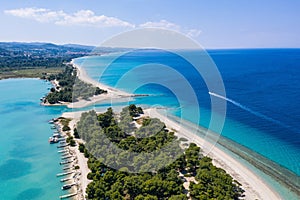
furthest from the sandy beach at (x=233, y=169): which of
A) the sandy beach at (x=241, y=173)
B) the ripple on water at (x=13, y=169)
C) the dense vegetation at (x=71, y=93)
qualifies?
the dense vegetation at (x=71, y=93)

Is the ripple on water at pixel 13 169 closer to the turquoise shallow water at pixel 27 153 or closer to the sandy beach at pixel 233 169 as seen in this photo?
the turquoise shallow water at pixel 27 153

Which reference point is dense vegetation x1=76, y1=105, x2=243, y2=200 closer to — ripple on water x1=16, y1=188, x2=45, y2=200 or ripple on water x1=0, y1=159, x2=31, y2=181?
ripple on water x1=16, y1=188, x2=45, y2=200

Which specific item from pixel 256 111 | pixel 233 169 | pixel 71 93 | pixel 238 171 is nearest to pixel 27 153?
pixel 233 169

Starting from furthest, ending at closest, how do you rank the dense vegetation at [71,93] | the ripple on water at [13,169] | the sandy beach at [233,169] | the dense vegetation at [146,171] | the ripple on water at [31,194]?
the dense vegetation at [71,93] → the ripple on water at [13,169] → the ripple on water at [31,194] → the sandy beach at [233,169] → the dense vegetation at [146,171]

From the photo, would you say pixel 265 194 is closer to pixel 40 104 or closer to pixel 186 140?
pixel 186 140


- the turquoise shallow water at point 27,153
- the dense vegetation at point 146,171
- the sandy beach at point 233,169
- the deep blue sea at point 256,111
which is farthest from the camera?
the deep blue sea at point 256,111

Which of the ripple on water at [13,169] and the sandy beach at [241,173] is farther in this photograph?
the ripple on water at [13,169]

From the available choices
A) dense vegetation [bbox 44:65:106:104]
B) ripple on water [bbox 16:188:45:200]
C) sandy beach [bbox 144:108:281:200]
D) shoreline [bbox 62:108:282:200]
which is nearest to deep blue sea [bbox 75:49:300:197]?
shoreline [bbox 62:108:282:200]
